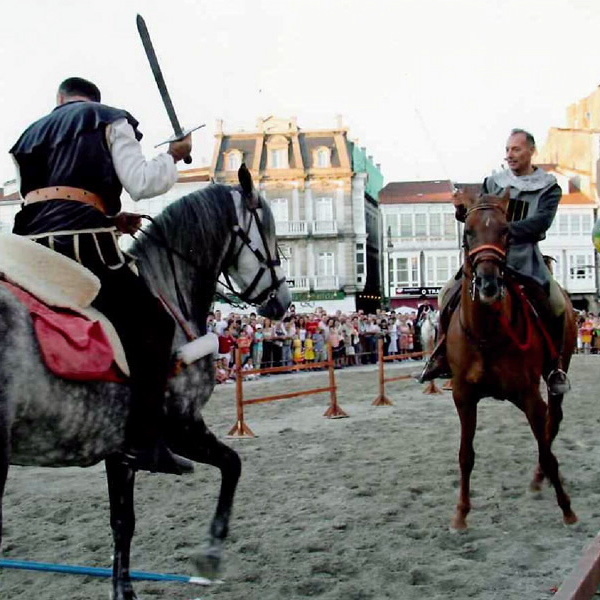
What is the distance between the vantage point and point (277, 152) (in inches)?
2265

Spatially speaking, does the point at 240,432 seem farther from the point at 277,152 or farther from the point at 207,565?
the point at 277,152

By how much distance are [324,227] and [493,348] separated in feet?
167

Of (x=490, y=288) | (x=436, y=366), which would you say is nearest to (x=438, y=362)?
(x=436, y=366)

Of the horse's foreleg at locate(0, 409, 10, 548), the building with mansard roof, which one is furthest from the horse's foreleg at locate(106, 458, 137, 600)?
the building with mansard roof

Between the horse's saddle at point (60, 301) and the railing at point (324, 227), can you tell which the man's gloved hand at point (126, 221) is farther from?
the railing at point (324, 227)

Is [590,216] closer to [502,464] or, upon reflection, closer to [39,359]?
[502,464]

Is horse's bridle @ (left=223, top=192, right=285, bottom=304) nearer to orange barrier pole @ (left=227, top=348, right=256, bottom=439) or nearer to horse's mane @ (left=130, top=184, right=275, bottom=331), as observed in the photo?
horse's mane @ (left=130, top=184, right=275, bottom=331)

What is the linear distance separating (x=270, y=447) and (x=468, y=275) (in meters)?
4.86

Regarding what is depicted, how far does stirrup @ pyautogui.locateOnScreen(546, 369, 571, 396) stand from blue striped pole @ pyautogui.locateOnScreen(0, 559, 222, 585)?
350 cm

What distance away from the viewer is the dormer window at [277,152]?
57.2 metres

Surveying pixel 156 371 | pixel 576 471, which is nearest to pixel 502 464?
pixel 576 471

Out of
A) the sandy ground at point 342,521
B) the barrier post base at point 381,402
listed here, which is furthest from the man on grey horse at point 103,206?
the barrier post base at point 381,402

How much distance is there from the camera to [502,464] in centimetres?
841

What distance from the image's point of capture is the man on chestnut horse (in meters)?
6.82
